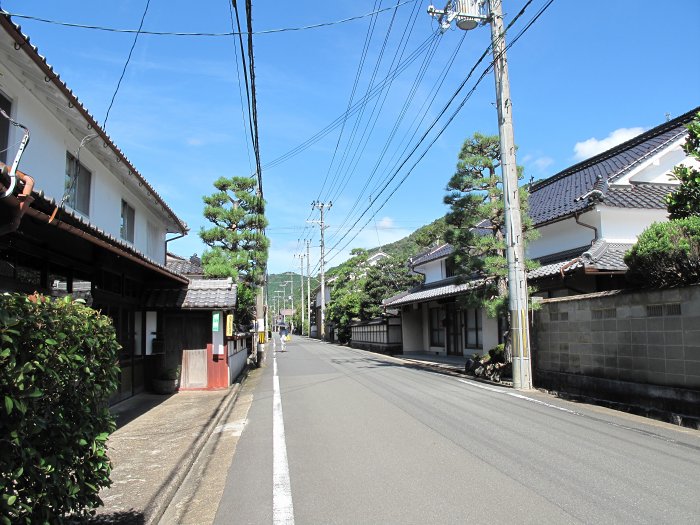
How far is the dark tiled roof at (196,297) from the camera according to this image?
553 inches

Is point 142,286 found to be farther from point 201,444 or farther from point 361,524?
point 361,524

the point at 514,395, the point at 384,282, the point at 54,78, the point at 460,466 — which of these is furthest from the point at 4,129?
the point at 384,282

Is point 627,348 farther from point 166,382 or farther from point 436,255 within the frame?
point 436,255

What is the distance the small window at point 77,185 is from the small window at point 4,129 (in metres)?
2.26

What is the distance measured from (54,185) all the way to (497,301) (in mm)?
11530

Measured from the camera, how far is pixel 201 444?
7910 millimetres

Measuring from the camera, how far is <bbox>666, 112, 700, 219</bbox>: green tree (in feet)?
31.2

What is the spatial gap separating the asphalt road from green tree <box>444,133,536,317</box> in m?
5.46

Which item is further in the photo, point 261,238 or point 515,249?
point 261,238

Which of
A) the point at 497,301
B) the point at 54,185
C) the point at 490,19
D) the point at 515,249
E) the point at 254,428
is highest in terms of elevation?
the point at 490,19

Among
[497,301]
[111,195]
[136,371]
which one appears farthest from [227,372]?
[497,301]

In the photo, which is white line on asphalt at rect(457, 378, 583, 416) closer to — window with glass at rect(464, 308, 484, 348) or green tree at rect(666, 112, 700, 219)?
green tree at rect(666, 112, 700, 219)

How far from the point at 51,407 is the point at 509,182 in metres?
13.1

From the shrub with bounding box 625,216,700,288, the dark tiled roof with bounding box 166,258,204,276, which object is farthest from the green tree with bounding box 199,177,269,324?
the shrub with bounding box 625,216,700,288
